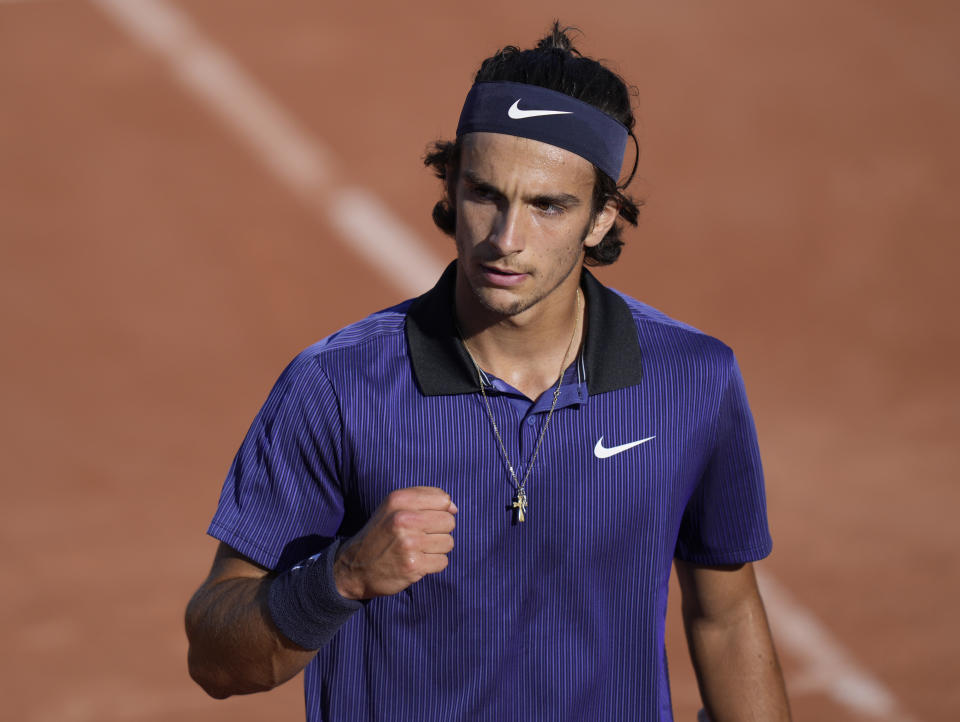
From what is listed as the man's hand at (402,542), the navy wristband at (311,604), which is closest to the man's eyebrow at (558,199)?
the man's hand at (402,542)

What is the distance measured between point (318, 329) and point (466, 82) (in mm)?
2864

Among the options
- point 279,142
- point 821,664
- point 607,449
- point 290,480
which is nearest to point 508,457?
point 607,449

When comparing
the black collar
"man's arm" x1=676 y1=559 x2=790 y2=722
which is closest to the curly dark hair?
the black collar

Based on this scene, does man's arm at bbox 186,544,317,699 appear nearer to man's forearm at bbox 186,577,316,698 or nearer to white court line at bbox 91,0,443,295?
man's forearm at bbox 186,577,316,698

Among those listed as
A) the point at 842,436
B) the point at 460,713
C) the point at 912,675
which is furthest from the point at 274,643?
the point at 842,436

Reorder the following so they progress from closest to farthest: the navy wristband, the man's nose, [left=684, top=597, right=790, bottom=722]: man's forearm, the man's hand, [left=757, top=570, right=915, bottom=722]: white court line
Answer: the man's hand < the navy wristband < the man's nose < [left=684, top=597, right=790, bottom=722]: man's forearm < [left=757, top=570, right=915, bottom=722]: white court line

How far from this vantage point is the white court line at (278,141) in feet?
33.6

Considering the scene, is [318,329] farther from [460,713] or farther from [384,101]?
[460,713]

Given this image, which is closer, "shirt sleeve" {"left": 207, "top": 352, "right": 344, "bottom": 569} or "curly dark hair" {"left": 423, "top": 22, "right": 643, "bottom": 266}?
"shirt sleeve" {"left": 207, "top": 352, "right": 344, "bottom": 569}

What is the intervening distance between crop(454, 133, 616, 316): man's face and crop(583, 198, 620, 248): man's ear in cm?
12

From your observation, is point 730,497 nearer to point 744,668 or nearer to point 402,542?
point 744,668

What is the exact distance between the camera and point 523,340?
3080 mm

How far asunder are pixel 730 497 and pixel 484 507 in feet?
2.22

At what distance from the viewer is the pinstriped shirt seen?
114 inches
